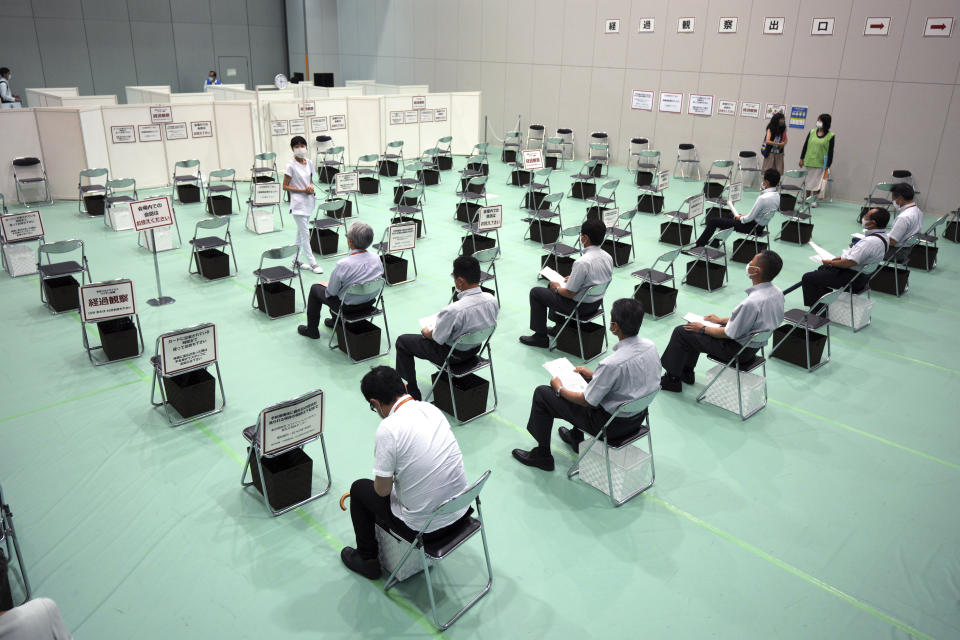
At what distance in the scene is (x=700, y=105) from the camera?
1530 cm

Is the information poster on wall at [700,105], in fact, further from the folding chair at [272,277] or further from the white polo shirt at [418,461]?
the white polo shirt at [418,461]

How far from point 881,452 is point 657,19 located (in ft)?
42.7

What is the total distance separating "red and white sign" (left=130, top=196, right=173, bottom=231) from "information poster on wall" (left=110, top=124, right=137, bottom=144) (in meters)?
6.34

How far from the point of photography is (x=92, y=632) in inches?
134

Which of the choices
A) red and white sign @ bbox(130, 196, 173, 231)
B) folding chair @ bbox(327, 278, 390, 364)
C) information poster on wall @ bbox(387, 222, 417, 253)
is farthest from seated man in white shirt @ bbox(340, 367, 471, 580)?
red and white sign @ bbox(130, 196, 173, 231)

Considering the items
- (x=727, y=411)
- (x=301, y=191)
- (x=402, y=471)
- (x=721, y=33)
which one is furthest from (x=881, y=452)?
(x=721, y=33)

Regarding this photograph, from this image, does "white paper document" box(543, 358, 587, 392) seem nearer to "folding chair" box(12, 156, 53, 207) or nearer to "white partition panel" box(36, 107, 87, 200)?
"folding chair" box(12, 156, 53, 207)

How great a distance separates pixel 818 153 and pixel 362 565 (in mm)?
12685

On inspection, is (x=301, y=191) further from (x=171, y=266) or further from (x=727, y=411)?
(x=727, y=411)

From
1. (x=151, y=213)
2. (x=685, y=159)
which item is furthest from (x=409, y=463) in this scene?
(x=685, y=159)

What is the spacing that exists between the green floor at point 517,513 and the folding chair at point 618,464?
90mm

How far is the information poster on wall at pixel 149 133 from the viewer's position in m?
12.5

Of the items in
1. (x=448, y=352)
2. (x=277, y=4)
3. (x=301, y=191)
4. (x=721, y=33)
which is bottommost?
(x=448, y=352)

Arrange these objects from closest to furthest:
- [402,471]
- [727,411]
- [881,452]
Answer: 1. [402,471]
2. [881,452]
3. [727,411]
